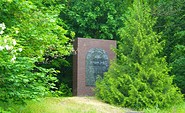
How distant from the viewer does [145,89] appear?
8555 millimetres

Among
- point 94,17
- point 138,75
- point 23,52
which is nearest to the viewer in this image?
point 23,52

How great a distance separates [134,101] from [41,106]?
2.34m

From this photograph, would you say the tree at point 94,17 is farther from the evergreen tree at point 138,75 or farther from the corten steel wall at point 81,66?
the evergreen tree at point 138,75

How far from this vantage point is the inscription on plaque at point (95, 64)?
10297 mm

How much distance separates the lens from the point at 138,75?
876cm

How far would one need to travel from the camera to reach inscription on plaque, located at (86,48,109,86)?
1030 cm

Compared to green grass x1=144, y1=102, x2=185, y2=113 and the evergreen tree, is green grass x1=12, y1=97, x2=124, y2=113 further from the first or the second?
green grass x1=144, y1=102, x2=185, y2=113

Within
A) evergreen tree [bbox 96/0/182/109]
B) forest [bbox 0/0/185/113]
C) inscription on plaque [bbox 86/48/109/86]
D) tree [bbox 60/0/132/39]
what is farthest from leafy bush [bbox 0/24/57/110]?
tree [bbox 60/0/132/39]

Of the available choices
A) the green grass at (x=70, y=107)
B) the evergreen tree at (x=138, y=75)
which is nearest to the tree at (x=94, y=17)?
the evergreen tree at (x=138, y=75)

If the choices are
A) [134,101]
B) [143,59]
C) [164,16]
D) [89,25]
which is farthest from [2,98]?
[164,16]

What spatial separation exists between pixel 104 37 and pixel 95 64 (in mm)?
2463

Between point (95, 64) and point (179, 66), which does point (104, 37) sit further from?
point (179, 66)

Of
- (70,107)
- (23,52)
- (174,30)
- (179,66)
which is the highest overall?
(174,30)

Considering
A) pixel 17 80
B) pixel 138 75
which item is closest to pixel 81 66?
pixel 138 75
